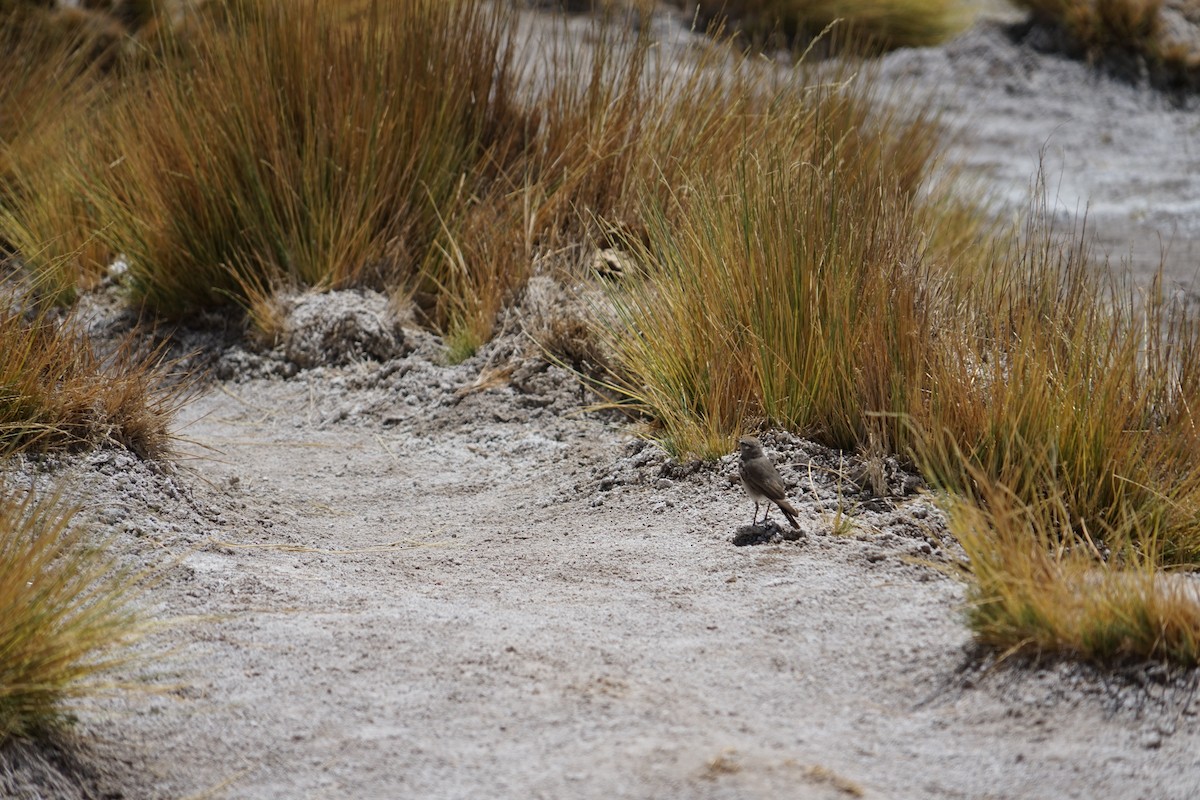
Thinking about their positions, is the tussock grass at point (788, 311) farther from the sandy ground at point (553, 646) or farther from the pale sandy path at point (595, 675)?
the pale sandy path at point (595, 675)

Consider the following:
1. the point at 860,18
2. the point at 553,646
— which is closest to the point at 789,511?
the point at 553,646

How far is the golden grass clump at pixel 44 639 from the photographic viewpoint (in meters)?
2.22

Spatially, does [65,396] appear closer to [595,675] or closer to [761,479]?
[595,675]

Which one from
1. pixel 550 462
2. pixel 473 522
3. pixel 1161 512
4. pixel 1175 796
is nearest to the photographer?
pixel 1175 796

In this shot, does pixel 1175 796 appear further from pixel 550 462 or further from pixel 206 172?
pixel 206 172

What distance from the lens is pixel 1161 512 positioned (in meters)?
2.97

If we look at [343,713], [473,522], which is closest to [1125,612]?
[343,713]

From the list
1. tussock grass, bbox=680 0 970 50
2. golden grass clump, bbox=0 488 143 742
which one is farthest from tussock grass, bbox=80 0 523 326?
tussock grass, bbox=680 0 970 50

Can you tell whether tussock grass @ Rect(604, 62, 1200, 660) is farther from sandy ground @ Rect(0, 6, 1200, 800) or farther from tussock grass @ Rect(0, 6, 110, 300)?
tussock grass @ Rect(0, 6, 110, 300)

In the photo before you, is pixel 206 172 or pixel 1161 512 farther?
pixel 206 172

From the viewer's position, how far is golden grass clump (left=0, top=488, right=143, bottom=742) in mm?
2219

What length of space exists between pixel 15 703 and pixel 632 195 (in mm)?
3112

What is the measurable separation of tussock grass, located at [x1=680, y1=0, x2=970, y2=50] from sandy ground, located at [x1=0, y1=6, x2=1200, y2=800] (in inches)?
247

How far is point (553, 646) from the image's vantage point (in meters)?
2.63
